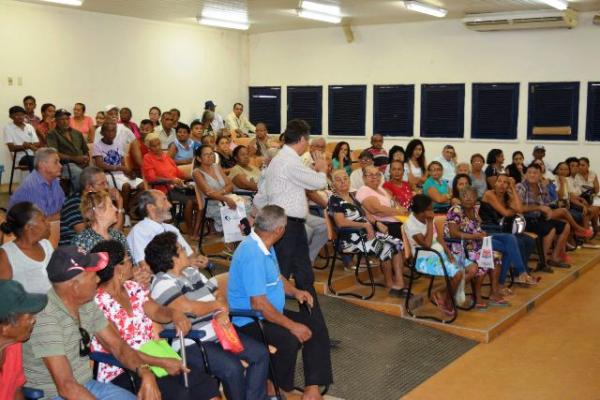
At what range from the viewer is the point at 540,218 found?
26.4 ft

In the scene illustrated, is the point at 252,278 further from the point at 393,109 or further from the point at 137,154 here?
the point at 393,109

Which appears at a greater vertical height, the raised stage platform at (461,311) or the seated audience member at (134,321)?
the seated audience member at (134,321)

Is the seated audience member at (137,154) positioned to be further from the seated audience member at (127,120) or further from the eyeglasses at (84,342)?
the eyeglasses at (84,342)

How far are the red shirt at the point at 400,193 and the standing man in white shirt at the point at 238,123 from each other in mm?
5614

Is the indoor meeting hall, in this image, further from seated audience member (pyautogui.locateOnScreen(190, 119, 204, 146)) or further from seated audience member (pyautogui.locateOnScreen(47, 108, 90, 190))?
seated audience member (pyautogui.locateOnScreen(190, 119, 204, 146))

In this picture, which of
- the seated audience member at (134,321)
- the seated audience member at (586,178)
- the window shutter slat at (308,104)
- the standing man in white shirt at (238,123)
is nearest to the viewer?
the seated audience member at (134,321)

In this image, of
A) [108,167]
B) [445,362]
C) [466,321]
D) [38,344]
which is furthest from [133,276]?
[108,167]

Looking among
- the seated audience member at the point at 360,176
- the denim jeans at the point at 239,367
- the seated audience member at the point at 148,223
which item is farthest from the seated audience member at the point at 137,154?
the denim jeans at the point at 239,367

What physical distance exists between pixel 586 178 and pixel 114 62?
7.25 m

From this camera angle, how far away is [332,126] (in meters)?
13.2

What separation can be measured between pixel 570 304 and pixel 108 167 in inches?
193

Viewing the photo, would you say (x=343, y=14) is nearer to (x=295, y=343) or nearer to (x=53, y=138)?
(x=53, y=138)

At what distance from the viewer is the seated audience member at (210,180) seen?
6.90m

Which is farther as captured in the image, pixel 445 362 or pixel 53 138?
pixel 53 138
